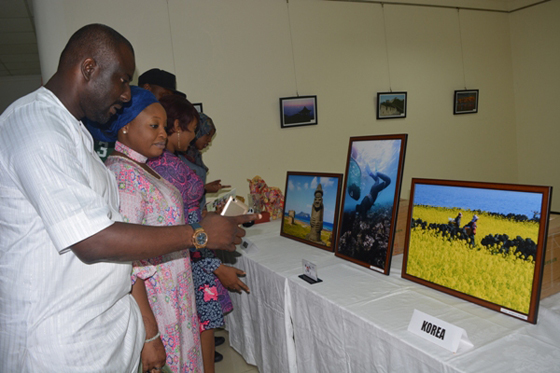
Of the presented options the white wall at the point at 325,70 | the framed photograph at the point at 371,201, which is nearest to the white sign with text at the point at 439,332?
the framed photograph at the point at 371,201

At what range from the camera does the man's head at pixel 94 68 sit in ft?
2.93

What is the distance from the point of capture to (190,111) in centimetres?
202

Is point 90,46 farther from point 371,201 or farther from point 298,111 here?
point 298,111

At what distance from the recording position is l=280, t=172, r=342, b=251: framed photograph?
1.91m

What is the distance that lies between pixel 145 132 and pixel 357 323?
0.99 m

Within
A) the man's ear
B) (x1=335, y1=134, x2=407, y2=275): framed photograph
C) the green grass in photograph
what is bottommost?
the green grass in photograph

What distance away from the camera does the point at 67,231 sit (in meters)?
0.76

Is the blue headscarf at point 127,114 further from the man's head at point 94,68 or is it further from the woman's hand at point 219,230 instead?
the woman's hand at point 219,230

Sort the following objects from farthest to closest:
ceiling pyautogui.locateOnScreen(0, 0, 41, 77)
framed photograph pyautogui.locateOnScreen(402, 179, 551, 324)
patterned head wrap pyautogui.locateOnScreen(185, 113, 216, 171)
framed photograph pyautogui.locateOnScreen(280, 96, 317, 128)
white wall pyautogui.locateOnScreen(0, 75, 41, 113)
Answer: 1. white wall pyautogui.locateOnScreen(0, 75, 41, 113)
2. ceiling pyautogui.locateOnScreen(0, 0, 41, 77)
3. framed photograph pyautogui.locateOnScreen(280, 96, 317, 128)
4. patterned head wrap pyautogui.locateOnScreen(185, 113, 216, 171)
5. framed photograph pyautogui.locateOnScreen(402, 179, 551, 324)

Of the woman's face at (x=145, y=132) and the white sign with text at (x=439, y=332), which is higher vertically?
the woman's face at (x=145, y=132)

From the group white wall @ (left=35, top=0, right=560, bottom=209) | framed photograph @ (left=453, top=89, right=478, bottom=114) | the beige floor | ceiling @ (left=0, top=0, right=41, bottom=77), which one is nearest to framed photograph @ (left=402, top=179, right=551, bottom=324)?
the beige floor

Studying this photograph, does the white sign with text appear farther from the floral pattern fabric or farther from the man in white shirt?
the floral pattern fabric

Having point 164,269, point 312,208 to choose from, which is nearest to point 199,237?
point 164,269

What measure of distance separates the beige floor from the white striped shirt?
5.29ft
